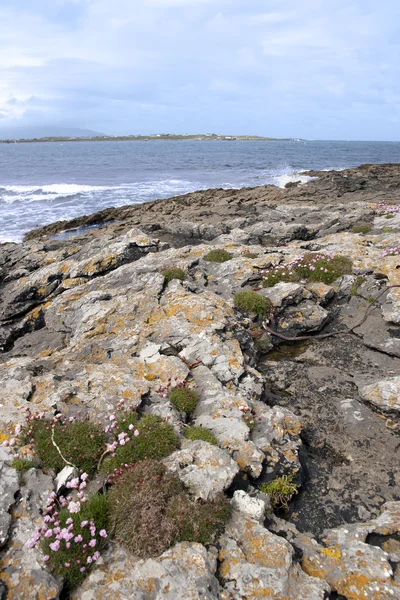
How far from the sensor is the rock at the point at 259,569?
12.7 feet

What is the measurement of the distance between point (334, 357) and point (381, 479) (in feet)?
11.1

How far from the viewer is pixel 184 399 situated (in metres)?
6.61

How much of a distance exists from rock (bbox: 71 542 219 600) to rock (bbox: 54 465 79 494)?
1147 mm

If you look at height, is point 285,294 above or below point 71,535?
above

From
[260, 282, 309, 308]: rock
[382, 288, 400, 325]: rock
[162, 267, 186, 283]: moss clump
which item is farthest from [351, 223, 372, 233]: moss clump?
[162, 267, 186, 283]: moss clump

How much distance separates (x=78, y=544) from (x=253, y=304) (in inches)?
285

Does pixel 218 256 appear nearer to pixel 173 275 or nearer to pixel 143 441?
pixel 173 275

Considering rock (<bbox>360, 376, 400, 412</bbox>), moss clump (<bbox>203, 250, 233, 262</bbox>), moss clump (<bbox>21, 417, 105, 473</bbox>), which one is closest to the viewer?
moss clump (<bbox>21, 417, 105, 473</bbox>)

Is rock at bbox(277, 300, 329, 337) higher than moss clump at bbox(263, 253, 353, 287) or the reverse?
the reverse

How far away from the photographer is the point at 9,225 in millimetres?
37312

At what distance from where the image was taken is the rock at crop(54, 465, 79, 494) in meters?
4.93

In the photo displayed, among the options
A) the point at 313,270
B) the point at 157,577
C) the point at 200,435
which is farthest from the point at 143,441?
the point at 313,270

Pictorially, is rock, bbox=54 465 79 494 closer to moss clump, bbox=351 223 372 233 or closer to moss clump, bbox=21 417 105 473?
moss clump, bbox=21 417 105 473

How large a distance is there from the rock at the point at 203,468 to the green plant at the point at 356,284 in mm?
7269
